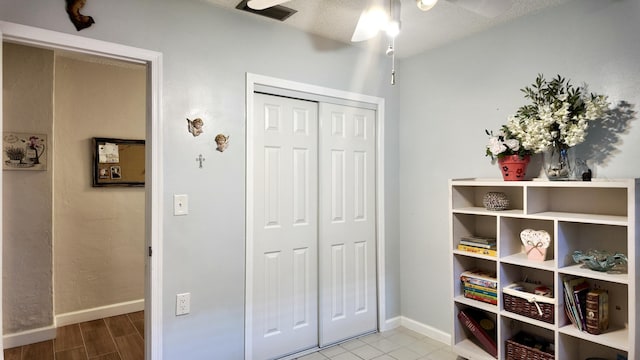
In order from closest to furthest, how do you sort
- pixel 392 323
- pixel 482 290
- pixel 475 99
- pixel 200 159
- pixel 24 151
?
pixel 200 159 → pixel 482 290 → pixel 475 99 → pixel 24 151 → pixel 392 323

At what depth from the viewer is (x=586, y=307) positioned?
2.02 metres

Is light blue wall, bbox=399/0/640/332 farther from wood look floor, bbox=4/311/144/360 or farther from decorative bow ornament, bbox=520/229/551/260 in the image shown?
wood look floor, bbox=4/311/144/360

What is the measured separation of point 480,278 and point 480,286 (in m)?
0.05

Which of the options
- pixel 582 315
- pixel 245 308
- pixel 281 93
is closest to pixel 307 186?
pixel 281 93

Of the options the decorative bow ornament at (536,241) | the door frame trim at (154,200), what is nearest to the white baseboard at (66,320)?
the door frame trim at (154,200)

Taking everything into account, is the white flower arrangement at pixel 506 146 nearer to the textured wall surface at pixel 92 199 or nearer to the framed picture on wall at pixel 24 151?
the textured wall surface at pixel 92 199

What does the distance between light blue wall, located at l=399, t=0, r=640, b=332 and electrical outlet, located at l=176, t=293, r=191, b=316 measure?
1912mm

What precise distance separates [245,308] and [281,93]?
59.9 inches

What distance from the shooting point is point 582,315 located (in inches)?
79.4

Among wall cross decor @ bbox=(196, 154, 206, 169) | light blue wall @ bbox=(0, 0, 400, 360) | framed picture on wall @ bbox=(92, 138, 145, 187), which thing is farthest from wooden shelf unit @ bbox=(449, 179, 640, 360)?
framed picture on wall @ bbox=(92, 138, 145, 187)

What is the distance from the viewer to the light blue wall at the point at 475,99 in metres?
2.11

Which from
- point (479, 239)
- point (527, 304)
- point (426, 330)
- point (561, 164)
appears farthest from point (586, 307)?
point (426, 330)

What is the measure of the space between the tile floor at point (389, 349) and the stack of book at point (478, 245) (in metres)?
0.86

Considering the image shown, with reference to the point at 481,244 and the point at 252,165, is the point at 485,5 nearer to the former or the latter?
the point at 481,244
